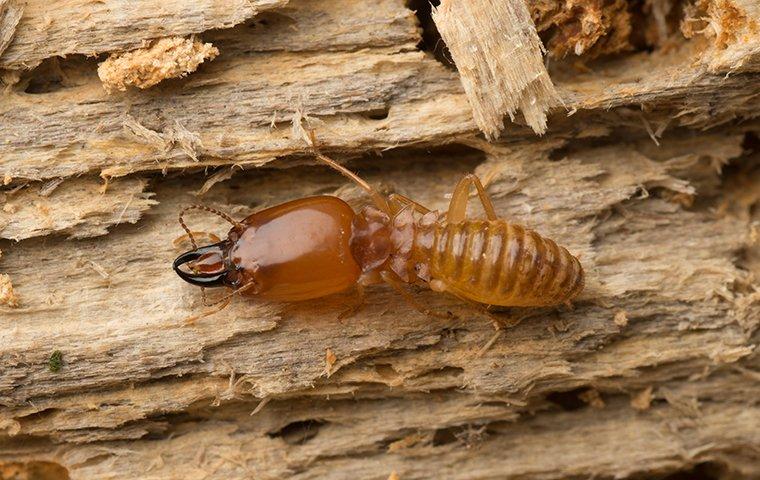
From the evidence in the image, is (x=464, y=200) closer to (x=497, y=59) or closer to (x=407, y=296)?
(x=407, y=296)

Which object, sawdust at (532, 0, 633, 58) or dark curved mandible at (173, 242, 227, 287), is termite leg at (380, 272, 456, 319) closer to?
dark curved mandible at (173, 242, 227, 287)

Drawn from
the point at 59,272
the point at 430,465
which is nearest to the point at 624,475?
the point at 430,465

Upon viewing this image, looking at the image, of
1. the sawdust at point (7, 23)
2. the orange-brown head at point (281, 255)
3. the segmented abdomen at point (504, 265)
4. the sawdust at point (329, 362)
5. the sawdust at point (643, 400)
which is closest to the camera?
the segmented abdomen at point (504, 265)

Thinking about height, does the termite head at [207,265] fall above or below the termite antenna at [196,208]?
below

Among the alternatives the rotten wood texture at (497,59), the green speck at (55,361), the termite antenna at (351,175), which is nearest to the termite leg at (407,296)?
the termite antenna at (351,175)

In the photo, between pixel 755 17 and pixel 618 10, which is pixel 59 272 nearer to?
pixel 618 10

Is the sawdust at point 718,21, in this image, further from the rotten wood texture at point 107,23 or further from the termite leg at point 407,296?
the rotten wood texture at point 107,23

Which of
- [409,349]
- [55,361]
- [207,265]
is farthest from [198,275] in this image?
[409,349]

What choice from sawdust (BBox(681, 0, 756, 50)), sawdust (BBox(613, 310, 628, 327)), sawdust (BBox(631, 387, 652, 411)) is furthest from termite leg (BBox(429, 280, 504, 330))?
sawdust (BBox(681, 0, 756, 50))
